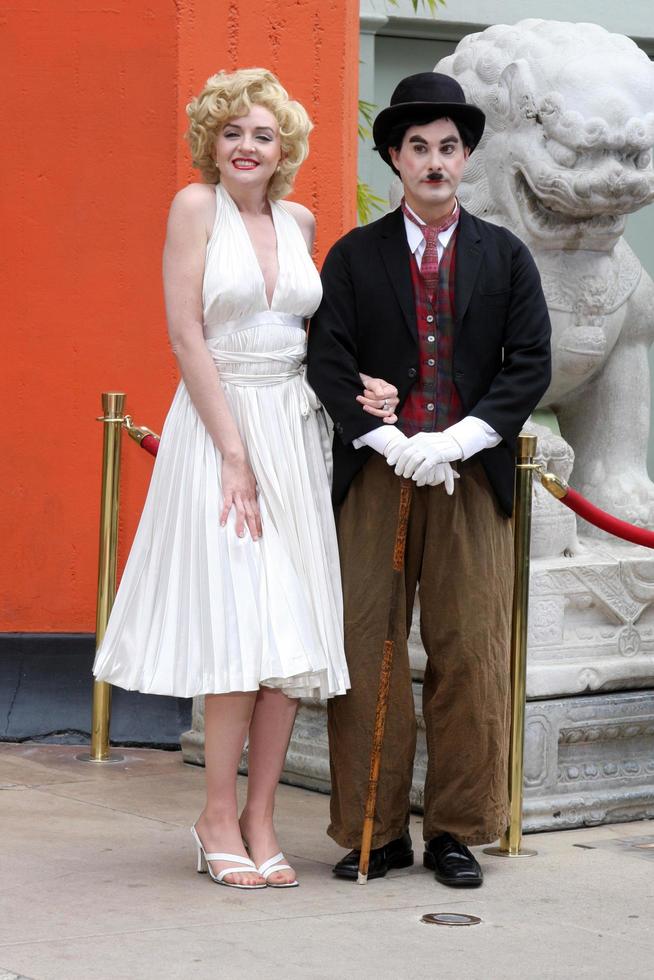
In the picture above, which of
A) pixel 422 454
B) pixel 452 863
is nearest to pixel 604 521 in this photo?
pixel 422 454

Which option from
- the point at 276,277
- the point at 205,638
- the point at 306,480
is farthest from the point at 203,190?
the point at 205,638

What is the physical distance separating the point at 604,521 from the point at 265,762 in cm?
111

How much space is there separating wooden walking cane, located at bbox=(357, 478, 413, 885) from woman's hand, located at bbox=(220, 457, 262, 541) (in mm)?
326

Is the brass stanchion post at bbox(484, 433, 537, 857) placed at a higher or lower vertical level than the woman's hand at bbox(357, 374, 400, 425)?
lower

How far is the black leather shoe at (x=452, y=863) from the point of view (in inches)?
153

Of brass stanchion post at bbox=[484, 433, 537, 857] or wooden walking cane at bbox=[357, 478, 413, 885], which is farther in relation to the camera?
brass stanchion post at bbox=[484, 433, 537, 857]

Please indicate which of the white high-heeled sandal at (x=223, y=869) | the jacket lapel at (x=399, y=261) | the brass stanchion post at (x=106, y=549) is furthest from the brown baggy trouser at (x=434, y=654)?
the brass stanchion post at (x=106, y=549)

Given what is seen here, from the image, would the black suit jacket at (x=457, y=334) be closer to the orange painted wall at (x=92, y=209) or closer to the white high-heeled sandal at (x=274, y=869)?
the white high-heeled sandal at (x=274, y=869)

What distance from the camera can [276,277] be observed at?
154 inches

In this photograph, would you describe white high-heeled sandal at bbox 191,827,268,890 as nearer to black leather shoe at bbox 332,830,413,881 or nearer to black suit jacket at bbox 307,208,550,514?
black leather shoe at bbox 332,830,413,881

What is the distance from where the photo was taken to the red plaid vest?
3910 millimetres

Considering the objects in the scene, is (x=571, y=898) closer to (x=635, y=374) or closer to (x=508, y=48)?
(x=635, y=374)

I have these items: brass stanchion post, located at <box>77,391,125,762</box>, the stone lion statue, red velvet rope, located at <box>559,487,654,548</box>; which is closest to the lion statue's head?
the stone lion statue

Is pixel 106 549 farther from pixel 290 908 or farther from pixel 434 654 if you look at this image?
pixel 290 908
